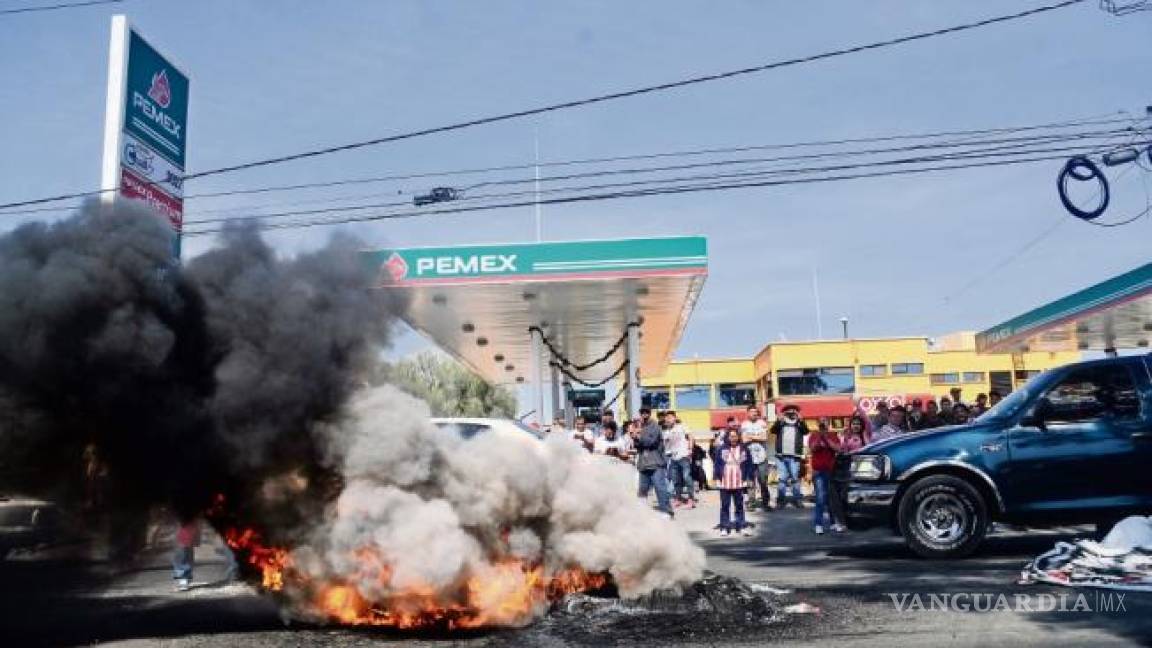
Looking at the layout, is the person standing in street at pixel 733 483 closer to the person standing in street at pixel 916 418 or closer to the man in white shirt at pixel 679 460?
the man in white shirt at pixel 679 460

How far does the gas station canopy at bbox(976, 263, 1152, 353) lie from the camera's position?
19969 millimetres

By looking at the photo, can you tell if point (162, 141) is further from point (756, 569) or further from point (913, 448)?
point (913, 448)

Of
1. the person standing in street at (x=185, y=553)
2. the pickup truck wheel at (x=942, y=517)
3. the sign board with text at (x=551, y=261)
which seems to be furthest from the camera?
the sign board with text at (x=551, y=261)

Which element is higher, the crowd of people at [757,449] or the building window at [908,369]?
the building window at [908,369]

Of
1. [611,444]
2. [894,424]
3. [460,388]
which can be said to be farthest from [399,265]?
[460,388]

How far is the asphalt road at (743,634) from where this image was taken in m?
5.63

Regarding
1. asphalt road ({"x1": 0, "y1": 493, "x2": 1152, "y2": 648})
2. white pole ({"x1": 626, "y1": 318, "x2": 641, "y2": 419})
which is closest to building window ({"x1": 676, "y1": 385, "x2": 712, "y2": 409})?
white pole ({"x1": 626, "y1": 318, "x2": 641, "y2": 419})

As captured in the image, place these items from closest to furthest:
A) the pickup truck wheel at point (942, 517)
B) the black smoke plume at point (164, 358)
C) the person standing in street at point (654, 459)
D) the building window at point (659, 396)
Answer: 1. the black smoke plume at point (164, 358)
2. the pickup truck wheel at point (942, 517)
3. the person standing in street at point (654, 459)
4. the building window at point (659, 396)

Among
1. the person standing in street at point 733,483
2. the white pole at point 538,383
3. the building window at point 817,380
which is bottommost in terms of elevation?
the person standing in street at point 733,483

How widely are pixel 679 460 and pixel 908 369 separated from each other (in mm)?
39446

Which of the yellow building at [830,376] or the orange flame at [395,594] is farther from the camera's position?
the yellow building at [830,376]

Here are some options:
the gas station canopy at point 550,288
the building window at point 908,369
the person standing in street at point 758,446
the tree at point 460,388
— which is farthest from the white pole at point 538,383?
the building window at point 908,369

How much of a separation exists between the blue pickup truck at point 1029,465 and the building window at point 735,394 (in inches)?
1760

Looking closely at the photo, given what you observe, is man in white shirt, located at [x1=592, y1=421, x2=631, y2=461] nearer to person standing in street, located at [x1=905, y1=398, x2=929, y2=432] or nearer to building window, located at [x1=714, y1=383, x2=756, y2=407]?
person standing in street, located at [x1=905, y1=398, x2=929, y2=432]
